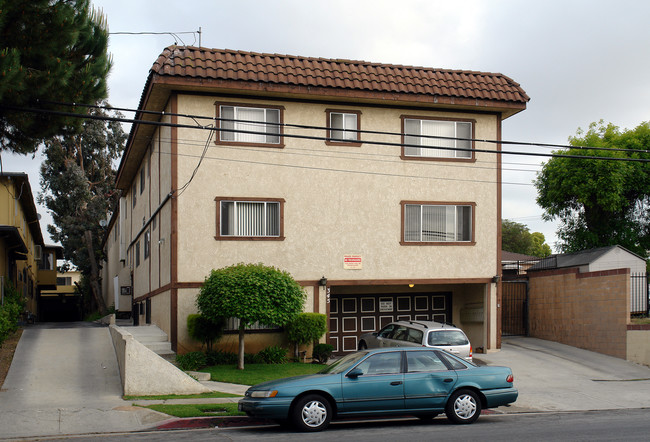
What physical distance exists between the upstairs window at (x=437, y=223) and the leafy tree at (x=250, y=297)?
528 centimetres

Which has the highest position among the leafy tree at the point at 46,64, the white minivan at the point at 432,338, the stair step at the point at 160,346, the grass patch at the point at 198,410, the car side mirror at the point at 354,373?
the leafy tree at the point at 46,64

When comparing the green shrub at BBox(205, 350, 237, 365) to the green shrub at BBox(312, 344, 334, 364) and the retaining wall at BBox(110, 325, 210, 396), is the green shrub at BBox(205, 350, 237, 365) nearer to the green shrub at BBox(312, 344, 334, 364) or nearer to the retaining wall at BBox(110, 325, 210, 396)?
the green shrub at BBox(312, 344, 334, 364)

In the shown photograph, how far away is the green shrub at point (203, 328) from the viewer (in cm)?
1930

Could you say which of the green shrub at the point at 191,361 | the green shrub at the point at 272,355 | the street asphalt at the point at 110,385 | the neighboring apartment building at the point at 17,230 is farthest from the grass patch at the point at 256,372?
the neighboring apartment building at the point at 17,230

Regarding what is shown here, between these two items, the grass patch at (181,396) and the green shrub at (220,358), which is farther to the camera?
the green shrub at (220,358)

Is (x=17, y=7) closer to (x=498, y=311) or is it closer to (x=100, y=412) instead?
(x=100, y=412)

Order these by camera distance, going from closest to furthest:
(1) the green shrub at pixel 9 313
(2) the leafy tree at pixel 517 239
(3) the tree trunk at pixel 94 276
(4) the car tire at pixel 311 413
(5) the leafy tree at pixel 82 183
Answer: (4) the car tire at pixel 311 413 < (1) the green shrub at pixel 9 313 < (3) the tree trunk at pixel 94 276 < (5) the leafy tree at pixel 82 183 < (2) the leafy tree at pixel 517 239

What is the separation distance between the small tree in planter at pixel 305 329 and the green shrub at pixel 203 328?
79.5 inches

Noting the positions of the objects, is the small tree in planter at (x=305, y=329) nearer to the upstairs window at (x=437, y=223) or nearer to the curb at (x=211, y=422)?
the upstairs window at (x=437, y=223)

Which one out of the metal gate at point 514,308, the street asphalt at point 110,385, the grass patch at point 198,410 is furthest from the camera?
the metal gate at point 514,308

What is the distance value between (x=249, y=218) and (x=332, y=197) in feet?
8.79

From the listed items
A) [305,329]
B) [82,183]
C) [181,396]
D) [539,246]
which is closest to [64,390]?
[181,396]

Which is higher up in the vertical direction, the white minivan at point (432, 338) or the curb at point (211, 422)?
the white minivan at point (432, 338)

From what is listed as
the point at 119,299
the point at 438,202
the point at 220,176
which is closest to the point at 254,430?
the point at 220,176
